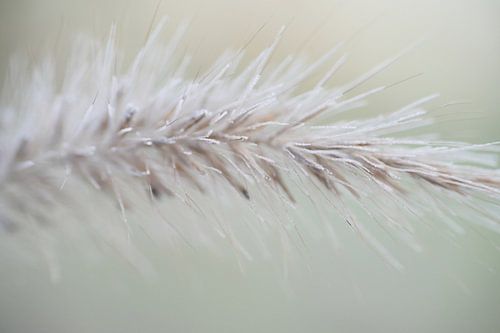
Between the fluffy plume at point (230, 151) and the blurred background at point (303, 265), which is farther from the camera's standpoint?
the blurred background at point (303, 265)

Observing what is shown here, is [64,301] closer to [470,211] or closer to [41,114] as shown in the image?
[41,114]

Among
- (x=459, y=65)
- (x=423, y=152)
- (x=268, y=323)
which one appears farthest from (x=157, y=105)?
(x=459, y=65)

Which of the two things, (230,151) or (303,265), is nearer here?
(230,151)

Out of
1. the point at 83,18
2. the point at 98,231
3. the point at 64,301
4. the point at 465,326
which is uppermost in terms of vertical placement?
the point at 83,18

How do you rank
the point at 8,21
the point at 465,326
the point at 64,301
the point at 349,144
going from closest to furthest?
the point at 349,144, the point at 8,21, the point at 64,301, the point at 465,326
